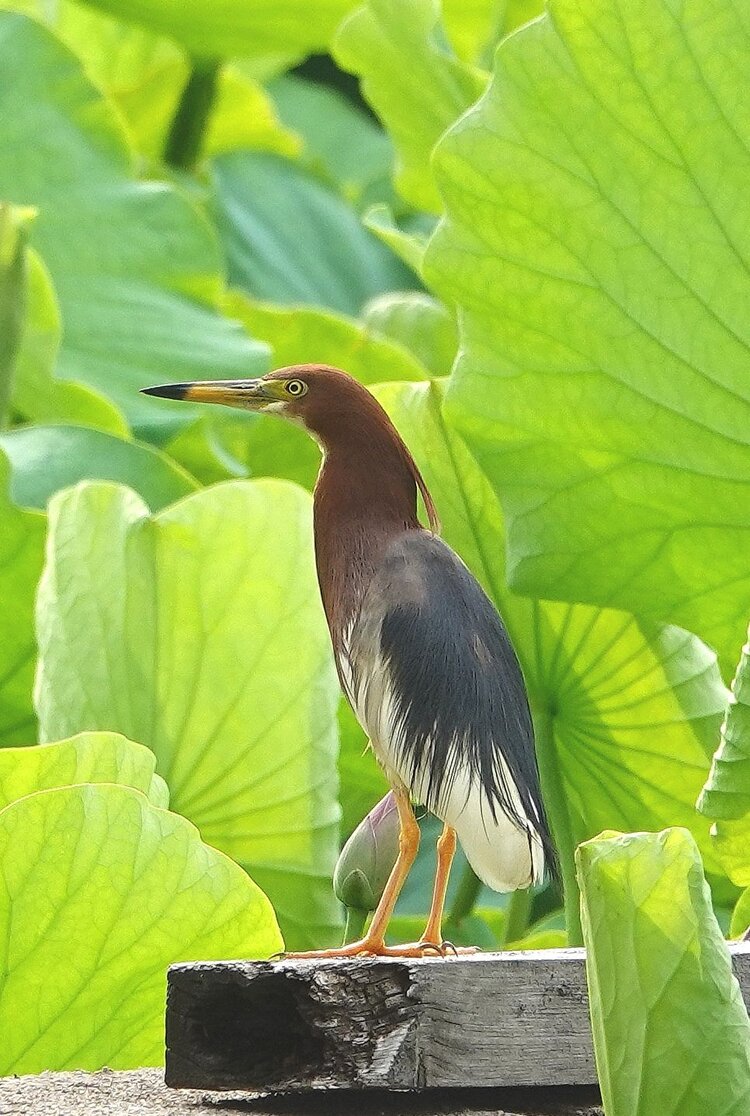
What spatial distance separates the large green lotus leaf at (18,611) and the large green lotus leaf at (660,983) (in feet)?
1.65

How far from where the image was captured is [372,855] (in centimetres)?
71

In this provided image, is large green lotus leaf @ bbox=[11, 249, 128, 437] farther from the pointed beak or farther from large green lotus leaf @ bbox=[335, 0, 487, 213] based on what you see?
the pointed beak

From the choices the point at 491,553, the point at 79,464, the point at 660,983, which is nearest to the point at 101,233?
the point at 79,464

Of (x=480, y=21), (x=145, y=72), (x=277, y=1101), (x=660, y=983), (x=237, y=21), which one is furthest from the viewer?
(x=145, y=72)

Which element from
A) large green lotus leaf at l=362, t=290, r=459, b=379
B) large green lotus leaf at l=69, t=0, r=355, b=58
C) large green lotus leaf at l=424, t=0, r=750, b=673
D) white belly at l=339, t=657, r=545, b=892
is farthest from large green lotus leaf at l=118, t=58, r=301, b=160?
white belly at l=339, t=657, r=545, b=892

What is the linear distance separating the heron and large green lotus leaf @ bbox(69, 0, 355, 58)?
801 mm

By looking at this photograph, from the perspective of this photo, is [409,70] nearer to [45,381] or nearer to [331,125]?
[45,381]

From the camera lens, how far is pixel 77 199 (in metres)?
1.33

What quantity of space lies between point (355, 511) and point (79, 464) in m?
0.38

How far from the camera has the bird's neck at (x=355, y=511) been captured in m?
0.67

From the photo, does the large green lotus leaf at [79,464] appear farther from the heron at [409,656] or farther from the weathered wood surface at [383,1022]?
the weathered wood surface at [383,1022]

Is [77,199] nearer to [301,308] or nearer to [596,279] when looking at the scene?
[301,308]

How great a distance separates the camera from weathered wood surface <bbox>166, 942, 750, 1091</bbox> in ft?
1.84

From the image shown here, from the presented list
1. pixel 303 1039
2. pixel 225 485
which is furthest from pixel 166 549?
pixel 303 1039
